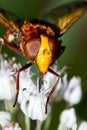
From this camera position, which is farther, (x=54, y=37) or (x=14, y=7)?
(x=14, y=7)

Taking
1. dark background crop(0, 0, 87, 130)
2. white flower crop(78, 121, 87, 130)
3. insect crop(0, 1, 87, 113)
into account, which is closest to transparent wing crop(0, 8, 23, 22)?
insect crop(0, 1, 87, 113)

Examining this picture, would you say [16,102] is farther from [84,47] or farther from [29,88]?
[84,47]

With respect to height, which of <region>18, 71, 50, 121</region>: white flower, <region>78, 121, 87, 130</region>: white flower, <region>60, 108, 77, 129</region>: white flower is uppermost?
<region>18, 71, 50, 121</region>: white flower

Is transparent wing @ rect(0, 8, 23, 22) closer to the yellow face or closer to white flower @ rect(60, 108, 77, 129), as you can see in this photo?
the yellow face

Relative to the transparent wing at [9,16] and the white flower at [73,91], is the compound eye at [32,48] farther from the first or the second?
the white flower at [73,91]

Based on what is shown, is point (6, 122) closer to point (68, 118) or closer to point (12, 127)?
point (12, 127)

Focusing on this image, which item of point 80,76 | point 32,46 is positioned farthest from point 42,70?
point 80,76
